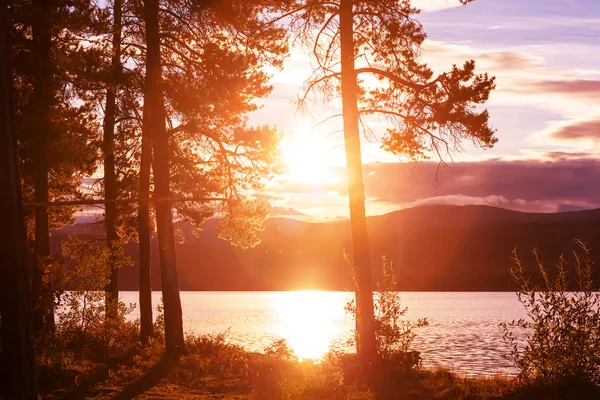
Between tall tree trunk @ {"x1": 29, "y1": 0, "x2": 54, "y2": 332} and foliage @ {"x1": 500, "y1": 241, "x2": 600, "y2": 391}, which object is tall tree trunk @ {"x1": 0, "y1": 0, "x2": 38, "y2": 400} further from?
foliage @ {"x1": 500, "y1": 241, "x2": 600, "y2": 391}

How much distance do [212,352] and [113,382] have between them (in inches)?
194

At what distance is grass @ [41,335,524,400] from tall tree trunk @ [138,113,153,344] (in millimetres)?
4465

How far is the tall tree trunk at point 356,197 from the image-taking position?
1517cm

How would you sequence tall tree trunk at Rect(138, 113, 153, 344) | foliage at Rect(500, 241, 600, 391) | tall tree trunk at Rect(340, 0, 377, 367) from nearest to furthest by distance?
foliage at Rect(500, 241, 600, 391) → tall tree trunk at Rect(340, 0, 377, 367) → tall tree trunk at Rect(138, 113, 153, 344)

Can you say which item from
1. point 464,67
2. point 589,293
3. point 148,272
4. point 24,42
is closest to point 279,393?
point 589,293

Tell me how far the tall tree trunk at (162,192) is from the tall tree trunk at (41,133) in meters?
2.95

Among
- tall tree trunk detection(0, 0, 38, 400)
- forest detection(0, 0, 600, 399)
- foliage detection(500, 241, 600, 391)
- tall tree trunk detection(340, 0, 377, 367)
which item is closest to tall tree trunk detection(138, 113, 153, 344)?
forest detection(0, 0, 600, 399)

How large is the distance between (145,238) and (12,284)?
11.2 metres

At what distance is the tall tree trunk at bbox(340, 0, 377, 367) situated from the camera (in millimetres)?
15172

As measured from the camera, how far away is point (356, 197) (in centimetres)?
1577

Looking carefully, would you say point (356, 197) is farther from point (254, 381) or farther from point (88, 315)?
point (88, 315)

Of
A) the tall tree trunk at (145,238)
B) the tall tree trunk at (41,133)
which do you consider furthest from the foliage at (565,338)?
the tall tree trunk at (145,238)

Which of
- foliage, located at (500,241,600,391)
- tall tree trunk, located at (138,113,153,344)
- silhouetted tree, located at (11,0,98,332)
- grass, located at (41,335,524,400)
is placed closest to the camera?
foliage, located at (500,241,600,391)

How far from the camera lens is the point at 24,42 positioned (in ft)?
62.7
